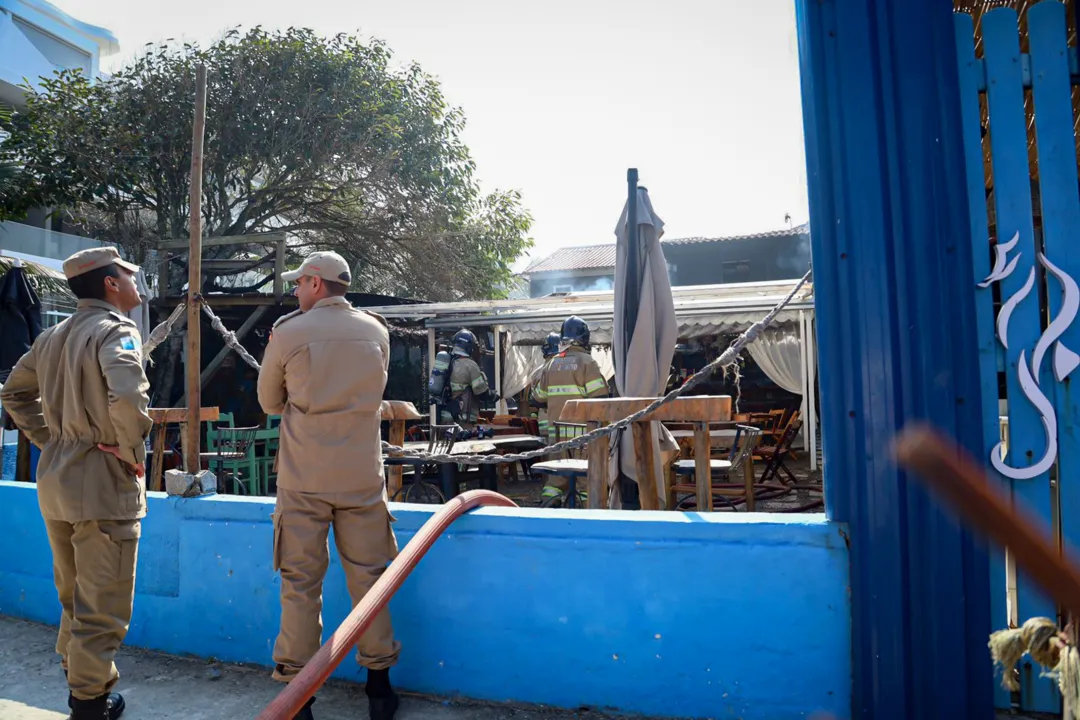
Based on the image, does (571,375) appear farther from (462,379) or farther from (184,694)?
(184,694)

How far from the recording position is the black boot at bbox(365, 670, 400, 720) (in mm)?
3018

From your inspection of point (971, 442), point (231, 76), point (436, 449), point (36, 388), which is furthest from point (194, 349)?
point (231, 76)

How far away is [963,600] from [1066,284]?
3.64ft

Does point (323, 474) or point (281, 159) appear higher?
point (281, 159)

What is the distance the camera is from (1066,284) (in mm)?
2691

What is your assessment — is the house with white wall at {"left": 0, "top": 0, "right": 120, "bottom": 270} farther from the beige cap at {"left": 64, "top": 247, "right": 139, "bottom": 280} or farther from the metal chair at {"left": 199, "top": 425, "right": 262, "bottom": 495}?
the beige cap at {"left": 64, "top": 247, "right": 139, "bottom": 280}

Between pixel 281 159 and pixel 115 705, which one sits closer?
pixel 115 705

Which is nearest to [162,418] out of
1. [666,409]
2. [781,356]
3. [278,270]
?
[666,409]

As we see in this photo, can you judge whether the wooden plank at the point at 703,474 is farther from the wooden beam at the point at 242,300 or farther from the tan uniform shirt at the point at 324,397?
Result: the wooden beam at the point at 242,300

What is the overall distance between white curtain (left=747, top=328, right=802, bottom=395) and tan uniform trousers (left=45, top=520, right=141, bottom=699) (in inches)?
391

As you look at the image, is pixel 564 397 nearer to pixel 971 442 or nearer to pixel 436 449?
pixel 436 449

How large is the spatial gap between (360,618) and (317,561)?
49cm

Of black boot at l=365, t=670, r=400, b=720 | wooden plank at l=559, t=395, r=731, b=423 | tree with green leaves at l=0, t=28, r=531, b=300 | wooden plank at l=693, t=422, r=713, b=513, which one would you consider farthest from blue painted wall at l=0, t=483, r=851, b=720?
tree with green leaves at l=0, t=28, r=531, b=300

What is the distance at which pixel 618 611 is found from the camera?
3014 mm
